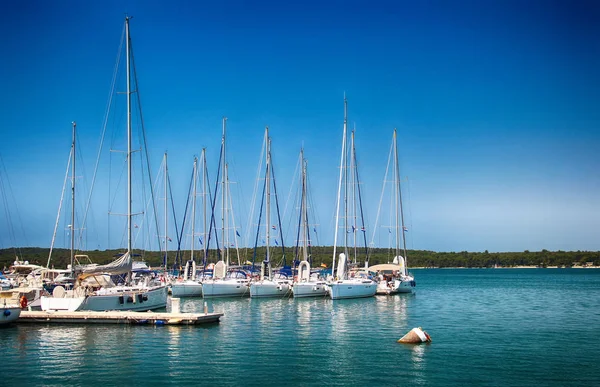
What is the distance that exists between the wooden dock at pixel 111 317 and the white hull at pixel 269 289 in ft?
66.4

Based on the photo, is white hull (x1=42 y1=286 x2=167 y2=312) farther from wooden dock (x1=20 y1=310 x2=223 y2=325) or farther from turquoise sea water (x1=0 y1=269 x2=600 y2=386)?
turquoise sea water (x1=0 y1=269 x2=600 y2=386)

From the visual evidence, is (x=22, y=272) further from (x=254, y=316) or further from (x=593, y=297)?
(x=593, y=297)

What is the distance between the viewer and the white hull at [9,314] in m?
41.5

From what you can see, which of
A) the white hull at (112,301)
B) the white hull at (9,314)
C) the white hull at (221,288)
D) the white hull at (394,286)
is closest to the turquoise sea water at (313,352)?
the white hull at (9,314)

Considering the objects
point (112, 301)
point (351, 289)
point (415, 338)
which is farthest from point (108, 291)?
point (351, 289)

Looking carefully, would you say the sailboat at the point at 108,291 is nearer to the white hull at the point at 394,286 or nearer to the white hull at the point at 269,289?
the white hull at the point at 269,289

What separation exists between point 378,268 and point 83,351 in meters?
47.9

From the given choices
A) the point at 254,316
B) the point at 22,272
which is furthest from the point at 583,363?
the point at 22,272

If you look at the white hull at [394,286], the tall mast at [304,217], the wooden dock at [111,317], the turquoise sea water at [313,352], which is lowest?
the turquoise sea water at [313,352]

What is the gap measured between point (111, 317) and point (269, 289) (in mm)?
23982

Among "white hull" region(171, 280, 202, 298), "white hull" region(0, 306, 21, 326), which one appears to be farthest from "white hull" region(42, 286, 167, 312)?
"white hull" region(171, 280, 202, 298)

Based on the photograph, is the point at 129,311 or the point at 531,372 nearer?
the point at 531,372

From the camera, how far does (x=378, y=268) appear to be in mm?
75188

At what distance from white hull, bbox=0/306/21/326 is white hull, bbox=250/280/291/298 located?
87.2 ft
